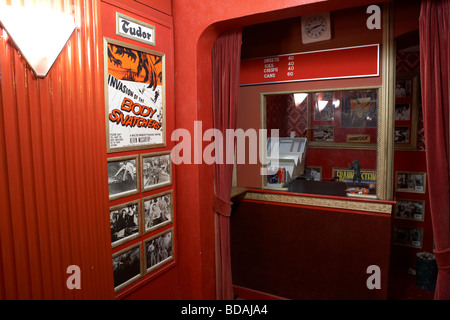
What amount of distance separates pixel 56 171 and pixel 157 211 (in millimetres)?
923

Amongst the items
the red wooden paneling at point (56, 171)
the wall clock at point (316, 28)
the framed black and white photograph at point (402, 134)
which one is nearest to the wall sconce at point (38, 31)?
the red wooden paneling at point (56, 171)

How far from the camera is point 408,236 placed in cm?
414

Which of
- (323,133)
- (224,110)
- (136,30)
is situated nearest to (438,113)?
(224,110)

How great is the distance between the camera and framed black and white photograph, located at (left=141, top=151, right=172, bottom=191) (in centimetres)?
246

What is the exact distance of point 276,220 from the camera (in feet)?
10.7

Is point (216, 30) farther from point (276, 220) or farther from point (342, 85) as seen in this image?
point (276, 220)

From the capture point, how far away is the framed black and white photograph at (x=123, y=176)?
2.21 metres

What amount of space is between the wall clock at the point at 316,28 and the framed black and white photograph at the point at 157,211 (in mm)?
1912

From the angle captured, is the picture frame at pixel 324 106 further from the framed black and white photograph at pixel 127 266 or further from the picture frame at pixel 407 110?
the framed black and white photograph at pixel 127 266

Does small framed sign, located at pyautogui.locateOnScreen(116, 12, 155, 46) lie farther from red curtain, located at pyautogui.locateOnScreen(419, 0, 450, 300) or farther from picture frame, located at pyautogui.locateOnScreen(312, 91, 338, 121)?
picture frame, located at pyautogui.locateOnScreen(312, 91, 338, 121)

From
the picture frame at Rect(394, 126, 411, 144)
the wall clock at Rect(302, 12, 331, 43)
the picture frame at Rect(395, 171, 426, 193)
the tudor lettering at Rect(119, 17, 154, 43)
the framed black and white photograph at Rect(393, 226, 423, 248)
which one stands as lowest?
the framed black and white photograph at Rect(393, 226, 423, 248)

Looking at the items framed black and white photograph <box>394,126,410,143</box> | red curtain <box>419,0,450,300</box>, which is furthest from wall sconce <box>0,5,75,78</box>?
framed black and white photograph <box>394,126,410,143</box>

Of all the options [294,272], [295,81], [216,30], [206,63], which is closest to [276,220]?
[294,272]

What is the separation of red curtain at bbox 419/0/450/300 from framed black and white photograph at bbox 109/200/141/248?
202cm
